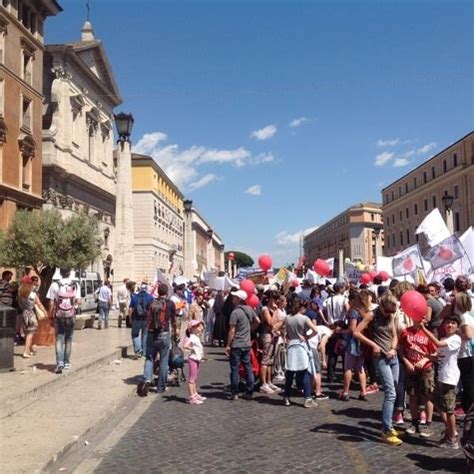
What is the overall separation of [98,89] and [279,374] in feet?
149

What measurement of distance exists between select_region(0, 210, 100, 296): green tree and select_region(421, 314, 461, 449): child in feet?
46.0

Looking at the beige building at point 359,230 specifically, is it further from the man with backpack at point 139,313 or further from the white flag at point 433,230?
the man with backpack at point 139,313

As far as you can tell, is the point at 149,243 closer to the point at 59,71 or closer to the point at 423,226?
the point at 59,71

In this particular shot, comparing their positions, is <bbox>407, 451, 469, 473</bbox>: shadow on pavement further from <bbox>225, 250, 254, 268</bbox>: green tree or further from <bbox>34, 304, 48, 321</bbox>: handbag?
<bbox>225, 250, 254, 268</bbox>: green tree

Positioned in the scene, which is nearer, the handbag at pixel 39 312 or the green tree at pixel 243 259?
the handbag at pixel 39 312

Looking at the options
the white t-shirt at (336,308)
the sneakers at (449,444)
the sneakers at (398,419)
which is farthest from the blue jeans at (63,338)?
the sneakers at (449,444)

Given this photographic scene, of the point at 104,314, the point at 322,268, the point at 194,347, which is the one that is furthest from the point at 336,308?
the point at 104,314

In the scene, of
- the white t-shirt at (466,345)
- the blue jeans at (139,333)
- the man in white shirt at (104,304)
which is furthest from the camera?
the man in white shirt at (104,304)

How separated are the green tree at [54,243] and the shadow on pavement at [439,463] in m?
14.2

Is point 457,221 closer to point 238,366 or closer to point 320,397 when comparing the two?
point 320,397

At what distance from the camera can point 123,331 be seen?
20641 millimetres

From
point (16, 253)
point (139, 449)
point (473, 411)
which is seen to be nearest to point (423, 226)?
point (139, 449)

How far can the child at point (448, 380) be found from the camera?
6.27 m

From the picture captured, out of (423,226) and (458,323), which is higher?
(423,226)
